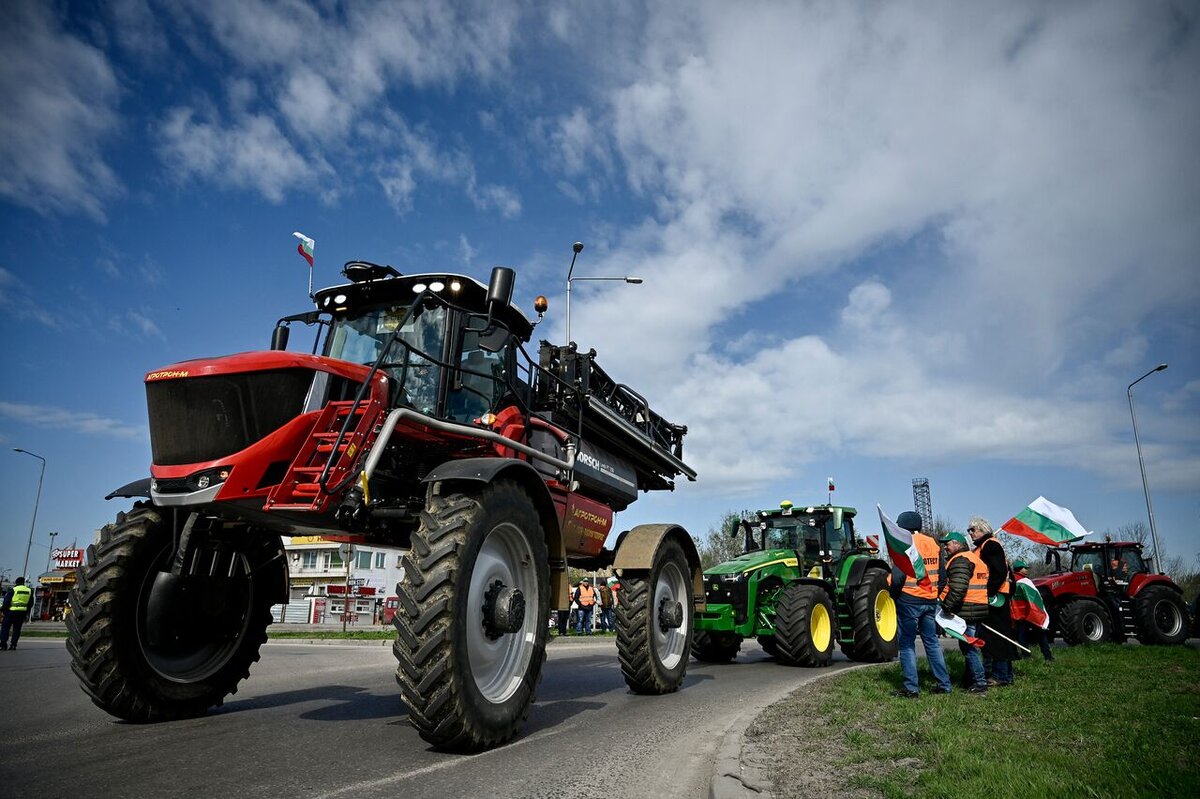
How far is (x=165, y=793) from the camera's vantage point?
3875 mm

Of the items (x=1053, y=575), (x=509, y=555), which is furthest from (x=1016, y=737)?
(x=1053, y=575)

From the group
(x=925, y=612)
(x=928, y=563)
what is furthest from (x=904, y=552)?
(x=925, y=612)

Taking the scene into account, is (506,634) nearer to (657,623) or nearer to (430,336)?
(430,336)

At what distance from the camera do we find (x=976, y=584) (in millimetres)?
7992

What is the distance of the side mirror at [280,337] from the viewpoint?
277 inches

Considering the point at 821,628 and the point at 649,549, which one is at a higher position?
the point at 649,549

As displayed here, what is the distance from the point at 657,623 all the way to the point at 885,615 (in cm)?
722

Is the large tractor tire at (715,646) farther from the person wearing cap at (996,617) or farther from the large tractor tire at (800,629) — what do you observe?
the person wearing cap at (996,617)

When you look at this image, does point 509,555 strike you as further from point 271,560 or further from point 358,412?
point 271,560

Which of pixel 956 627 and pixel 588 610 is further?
pixel 588 610

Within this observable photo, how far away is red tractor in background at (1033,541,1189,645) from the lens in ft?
47.6

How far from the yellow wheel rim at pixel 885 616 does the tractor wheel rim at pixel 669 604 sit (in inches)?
232

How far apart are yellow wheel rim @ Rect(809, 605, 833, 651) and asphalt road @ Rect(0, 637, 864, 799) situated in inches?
140

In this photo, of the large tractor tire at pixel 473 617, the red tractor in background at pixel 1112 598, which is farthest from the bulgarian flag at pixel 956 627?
the red tractor in background at pixel 1112 598
